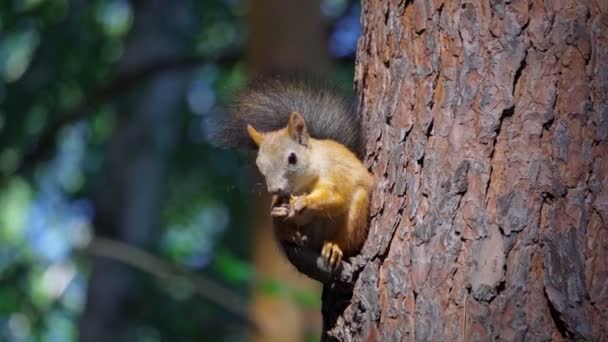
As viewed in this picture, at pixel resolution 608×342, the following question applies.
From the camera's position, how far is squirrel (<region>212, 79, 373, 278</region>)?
2.07 metres

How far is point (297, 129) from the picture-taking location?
2221 millimetres

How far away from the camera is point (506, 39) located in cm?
188

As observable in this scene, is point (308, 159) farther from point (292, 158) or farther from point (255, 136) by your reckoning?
point (255, 136)

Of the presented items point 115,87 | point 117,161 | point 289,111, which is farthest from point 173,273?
point 117,161

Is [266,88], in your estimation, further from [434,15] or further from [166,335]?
[166,335]

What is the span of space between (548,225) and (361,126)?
0.56 m

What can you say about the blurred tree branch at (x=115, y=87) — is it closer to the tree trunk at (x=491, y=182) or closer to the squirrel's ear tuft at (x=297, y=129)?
the squirrel's ear tuft at (x=297, y=129)

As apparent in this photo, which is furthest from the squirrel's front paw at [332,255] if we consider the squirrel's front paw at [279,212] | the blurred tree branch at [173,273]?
the blurred tree branch at [173,273]

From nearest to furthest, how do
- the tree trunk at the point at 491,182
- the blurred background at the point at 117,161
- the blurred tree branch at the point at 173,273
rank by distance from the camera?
the tree trunk at the point at 491,182, the blurred tree branch at the point at 173,273, the blurred background at the point at 117,161

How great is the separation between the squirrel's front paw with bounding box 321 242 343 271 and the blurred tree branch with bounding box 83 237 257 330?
2.45m

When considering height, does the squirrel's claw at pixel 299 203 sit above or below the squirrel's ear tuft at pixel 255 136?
below

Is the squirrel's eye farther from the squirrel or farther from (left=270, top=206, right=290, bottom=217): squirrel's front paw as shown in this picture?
(left=270, top=206, right=290, bottom=217): squirrel's front paw

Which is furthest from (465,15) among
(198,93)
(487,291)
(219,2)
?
(198,93)

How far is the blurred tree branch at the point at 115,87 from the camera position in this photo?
6254mm
